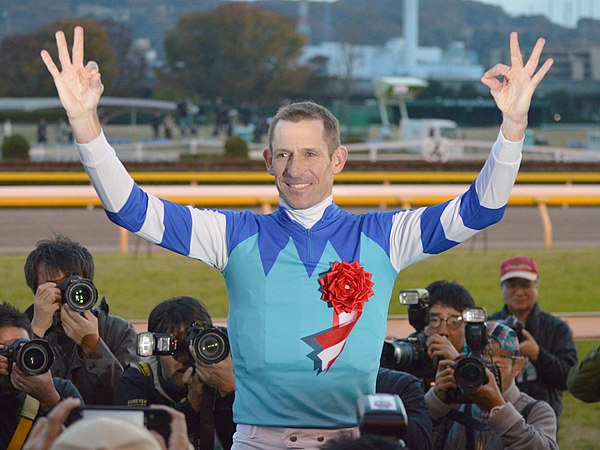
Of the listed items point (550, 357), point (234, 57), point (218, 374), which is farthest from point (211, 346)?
point (234, 57)

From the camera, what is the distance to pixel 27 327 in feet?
13.2

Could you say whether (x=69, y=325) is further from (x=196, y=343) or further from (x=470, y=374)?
(x=470, y=374)

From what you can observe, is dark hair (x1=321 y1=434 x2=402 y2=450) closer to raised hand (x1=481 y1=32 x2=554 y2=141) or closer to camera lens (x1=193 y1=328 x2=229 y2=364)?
raised hand (x1=481 y1=32 x2=554 y2=141)

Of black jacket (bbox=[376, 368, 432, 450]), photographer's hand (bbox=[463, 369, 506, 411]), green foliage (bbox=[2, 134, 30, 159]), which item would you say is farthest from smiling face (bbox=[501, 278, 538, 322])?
green foliage (bbox=[2, 134, 30, 159])

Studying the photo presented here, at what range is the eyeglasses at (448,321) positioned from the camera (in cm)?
457

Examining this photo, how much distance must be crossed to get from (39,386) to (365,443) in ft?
5.59

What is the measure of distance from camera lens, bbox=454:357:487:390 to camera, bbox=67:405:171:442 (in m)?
1.51

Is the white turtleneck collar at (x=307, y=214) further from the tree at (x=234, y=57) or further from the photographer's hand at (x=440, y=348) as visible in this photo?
the tree at (x=234, y=57)

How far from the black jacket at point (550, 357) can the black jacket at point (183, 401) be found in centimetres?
187

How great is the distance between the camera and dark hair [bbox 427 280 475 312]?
4.59m

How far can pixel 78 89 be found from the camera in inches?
120

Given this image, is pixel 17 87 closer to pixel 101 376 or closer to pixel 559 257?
pixel 559 257

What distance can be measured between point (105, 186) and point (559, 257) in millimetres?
9016

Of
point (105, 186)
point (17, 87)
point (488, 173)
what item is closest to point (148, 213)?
point (105, 186)
